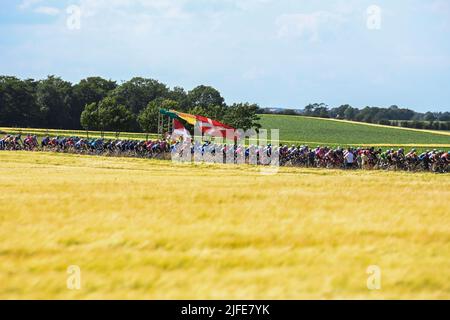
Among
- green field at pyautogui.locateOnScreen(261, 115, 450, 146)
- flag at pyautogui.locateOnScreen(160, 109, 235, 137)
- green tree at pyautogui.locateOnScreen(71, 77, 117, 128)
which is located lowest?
green field at pyautogui.locateOnScreen(261, 115, 450, 146)

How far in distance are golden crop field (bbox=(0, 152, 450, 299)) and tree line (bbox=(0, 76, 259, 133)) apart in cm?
8629

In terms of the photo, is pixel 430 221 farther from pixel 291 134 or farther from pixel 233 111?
pixel 291 134

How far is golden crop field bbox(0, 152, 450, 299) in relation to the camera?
346 inches

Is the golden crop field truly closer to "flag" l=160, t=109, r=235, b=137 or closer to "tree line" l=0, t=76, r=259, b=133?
"flag" l=160, t=109, r=235, b=137

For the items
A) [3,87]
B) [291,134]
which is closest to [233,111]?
[291,134]

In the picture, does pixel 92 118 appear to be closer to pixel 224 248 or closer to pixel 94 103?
pixel 94 103

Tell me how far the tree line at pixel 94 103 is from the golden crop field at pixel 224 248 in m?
86.3

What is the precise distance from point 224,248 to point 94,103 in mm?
121964

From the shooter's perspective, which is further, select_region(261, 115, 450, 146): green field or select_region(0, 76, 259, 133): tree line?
select_region(261, 115, 450, 146): green field

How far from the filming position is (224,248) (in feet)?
35.8

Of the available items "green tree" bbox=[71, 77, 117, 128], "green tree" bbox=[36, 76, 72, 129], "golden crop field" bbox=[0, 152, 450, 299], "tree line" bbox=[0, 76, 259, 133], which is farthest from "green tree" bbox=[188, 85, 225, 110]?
"golden crop field" bbox=[0, 152, 450, 299]

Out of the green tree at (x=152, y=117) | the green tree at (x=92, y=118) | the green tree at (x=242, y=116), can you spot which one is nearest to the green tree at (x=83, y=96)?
the green tree at (x=92, y=118)

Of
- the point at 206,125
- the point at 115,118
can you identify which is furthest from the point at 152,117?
the point at 206,125
